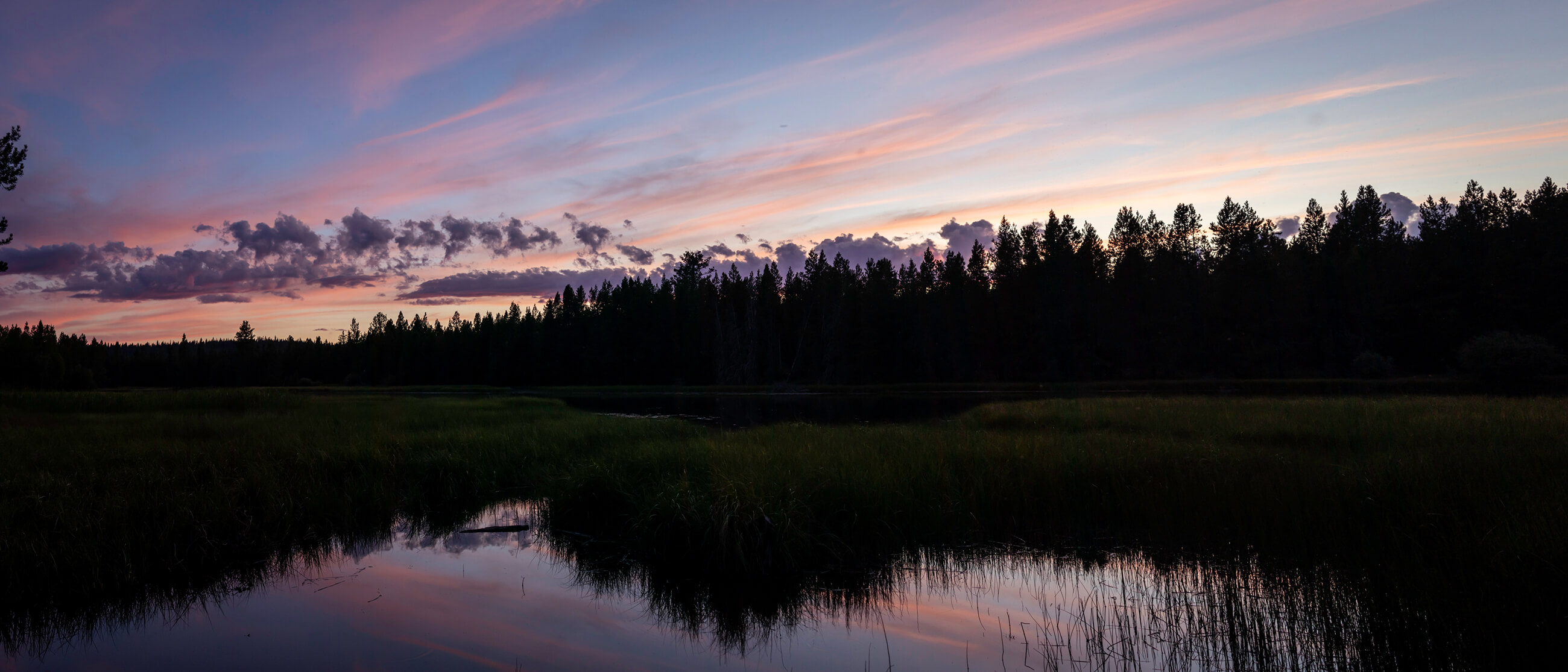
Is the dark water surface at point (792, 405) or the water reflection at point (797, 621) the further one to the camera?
the dark water surface at point (792, 405)

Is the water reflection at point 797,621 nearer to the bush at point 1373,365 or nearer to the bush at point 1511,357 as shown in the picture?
the bush at point 1511,357

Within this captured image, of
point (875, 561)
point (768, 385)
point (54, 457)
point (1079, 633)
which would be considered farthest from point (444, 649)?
point (768, 385)

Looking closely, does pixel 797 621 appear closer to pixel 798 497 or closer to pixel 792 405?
pixel 798 497

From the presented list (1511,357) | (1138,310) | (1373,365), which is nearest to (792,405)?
(1138,310)

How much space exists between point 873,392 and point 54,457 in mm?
60071

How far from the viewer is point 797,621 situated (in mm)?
8094

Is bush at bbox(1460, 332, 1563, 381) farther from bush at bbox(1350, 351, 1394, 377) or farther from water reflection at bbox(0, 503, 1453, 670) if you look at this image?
water reflection at bbox(0, 503, 1453, 670)

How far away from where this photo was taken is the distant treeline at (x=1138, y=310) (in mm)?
55375

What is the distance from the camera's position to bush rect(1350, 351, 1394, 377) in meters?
53.9

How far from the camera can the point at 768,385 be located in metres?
83.9

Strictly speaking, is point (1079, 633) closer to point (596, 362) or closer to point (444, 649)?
point (444, 649)

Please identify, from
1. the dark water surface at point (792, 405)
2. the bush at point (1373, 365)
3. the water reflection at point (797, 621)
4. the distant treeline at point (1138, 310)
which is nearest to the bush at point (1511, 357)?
the distant treeline at point (1138, 310)

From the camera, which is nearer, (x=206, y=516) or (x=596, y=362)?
(x=206, y=516)

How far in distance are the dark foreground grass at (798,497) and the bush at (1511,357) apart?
30.4 metres
